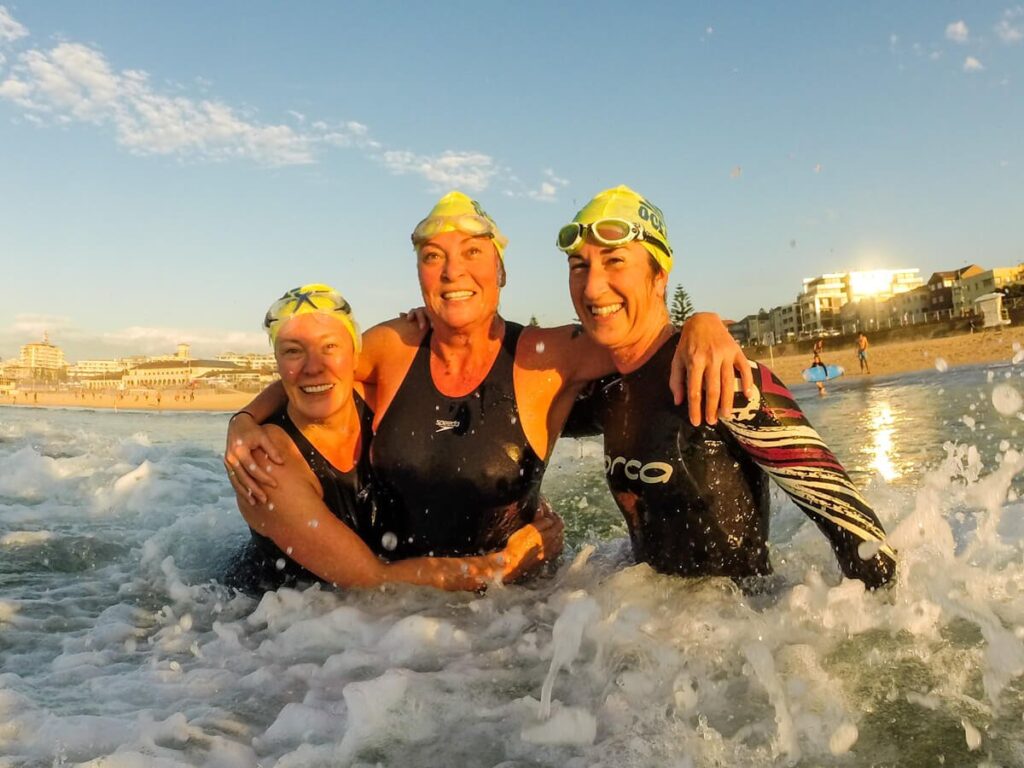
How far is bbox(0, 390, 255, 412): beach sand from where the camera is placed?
63.9 metres

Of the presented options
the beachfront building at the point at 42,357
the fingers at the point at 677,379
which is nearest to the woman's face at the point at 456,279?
the fingers at the point at 677,379

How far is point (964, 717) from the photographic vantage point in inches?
91.4

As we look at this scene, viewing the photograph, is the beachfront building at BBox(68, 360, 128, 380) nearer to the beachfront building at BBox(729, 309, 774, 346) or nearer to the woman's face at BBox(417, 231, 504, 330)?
the beachfront building at BBox(729, 309, 774, 346)

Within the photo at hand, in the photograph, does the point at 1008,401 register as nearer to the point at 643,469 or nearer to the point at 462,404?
the point at 643,469

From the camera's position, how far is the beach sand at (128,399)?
63862mm

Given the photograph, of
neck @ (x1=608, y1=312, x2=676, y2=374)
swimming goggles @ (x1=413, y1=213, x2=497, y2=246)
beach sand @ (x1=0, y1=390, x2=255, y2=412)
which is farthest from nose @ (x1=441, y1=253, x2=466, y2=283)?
beach sand @ (x1=0, y1=390, x2=255, y2=412)

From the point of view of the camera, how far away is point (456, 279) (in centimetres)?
413

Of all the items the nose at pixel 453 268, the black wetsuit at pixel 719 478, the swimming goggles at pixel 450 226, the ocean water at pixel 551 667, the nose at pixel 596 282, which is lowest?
the ocean water at pixel 551 667

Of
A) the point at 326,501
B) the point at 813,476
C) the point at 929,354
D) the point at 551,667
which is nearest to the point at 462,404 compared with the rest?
the point at 326,501

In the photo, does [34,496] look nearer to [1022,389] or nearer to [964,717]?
[964,717]

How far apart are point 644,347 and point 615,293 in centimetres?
34

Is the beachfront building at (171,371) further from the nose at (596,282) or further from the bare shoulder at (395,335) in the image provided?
the nose at (596,282)

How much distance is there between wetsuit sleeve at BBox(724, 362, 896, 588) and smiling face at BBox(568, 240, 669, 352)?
639 millimetres

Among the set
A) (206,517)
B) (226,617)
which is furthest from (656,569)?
A: (206,517)
